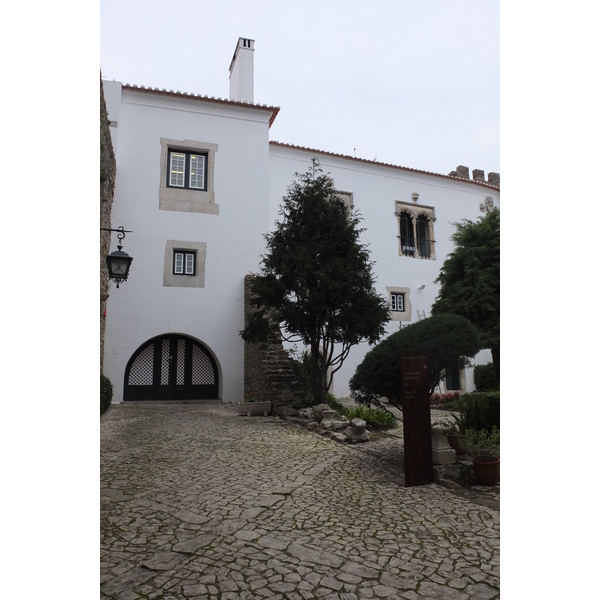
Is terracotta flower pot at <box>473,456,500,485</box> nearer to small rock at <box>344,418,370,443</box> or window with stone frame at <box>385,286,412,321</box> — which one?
small rock at <box>344,418,370,443</box>

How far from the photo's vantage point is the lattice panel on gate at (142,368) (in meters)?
12.1

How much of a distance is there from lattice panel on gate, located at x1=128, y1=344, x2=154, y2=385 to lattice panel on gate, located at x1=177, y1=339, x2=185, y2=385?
0.69 meters

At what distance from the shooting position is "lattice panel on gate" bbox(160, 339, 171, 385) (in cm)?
1238

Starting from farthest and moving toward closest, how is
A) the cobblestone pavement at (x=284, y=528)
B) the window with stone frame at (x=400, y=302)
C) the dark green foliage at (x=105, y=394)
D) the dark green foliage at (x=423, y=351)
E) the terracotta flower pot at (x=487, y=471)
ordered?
the window with stone frame at (x=400, y=302) < the dark green foliage at (x=105, y=394) < the dark green foliage at (x=423, y=351) < the terracotta flower pot at (x=487, y=471) < the cobblestone pavement at (x=284, y=528)

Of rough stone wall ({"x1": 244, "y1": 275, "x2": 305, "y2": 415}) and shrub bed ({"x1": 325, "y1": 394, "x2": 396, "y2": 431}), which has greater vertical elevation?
rough stone wall ({"x1": 244, "y1": 275, "x2": 305, "y2": 415})

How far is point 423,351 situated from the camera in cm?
552

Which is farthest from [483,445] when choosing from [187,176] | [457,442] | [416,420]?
[187,176]

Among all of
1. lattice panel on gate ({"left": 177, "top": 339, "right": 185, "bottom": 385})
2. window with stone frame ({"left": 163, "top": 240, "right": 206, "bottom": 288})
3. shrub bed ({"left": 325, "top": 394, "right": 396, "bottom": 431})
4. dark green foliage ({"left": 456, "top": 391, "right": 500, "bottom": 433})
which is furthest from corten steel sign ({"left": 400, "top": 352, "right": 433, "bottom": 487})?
lattice panel on gate ({"left": 177, "top": 339, "right": 185, "bottom": 385})

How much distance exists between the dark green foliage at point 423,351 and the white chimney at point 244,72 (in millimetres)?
10761

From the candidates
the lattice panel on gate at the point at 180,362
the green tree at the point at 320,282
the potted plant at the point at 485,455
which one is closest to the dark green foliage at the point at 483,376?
the green tree at the point at 320,282

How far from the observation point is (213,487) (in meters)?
4.51

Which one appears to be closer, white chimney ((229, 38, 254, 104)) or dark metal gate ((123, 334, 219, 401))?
dark metal gate ((123, 334, 219, 401))

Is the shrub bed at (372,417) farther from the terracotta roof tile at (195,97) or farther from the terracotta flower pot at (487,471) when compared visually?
the terracotta roof tile at (195,97)

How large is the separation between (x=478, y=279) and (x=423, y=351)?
5.41m
